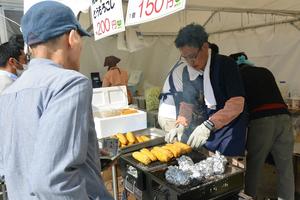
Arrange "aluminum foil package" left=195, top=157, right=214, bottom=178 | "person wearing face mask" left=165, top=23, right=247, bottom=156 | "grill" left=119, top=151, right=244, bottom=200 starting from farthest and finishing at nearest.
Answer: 1. "person wearing face mask" left=165, top=23, right=247, bottom=156
2. "aluminum foil package" left=195, top=157, right=214, bottom=178
3. "grill" left=119, top=151, right=244, bottom=200

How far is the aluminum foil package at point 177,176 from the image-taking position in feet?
4.27

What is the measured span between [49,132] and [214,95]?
122 centimetres

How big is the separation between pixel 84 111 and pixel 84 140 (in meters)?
0.08

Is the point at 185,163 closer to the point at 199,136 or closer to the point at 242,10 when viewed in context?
the point at 199,136

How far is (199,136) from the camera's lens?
171 cm

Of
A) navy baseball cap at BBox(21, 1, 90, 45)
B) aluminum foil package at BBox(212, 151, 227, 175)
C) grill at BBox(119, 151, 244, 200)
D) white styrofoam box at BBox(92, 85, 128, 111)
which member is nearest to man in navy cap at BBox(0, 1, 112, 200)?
navy baseball cap at BBox(21, 1, 90, 45)

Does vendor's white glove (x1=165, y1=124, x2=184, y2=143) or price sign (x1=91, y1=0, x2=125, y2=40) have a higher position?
price sign (x1=91, y1=0, x2=125, y2=40)

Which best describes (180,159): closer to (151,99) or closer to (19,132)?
(19,132)

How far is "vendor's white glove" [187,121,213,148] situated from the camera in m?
1.70

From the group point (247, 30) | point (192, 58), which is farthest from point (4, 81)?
point (247, 30)

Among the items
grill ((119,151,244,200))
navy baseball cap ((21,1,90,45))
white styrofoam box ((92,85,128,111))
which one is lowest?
grill ((119,151,244,200))

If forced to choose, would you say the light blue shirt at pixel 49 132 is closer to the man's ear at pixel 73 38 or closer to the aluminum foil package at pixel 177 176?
the man's ear at pixel 73 38

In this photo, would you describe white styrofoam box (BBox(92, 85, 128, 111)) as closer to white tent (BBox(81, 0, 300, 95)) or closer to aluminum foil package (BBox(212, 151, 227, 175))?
Result: white tent (BBox(81, 0, 300, 95))

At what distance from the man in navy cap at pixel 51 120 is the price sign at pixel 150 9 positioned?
0.56 meters
